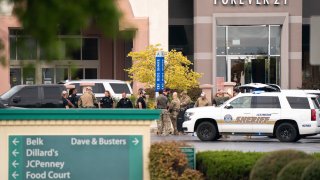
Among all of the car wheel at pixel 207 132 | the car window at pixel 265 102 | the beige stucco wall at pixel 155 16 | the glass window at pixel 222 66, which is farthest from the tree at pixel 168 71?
the car window at pixel 265 102

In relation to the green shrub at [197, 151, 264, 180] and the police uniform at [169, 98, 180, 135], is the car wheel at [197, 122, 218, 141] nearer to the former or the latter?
the police uniform at [169, 98, 180, 135]

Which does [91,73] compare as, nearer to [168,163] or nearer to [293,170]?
[168,163]

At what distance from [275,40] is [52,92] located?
73.8 feet

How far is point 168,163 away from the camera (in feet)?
42.2

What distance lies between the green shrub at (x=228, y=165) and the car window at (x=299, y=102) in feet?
57.4

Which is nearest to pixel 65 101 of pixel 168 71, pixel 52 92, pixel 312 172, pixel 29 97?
pixel 52 92

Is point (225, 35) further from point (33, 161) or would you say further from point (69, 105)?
point (33, 161)

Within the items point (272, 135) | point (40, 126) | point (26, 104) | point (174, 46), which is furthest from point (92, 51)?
point (40, 126)

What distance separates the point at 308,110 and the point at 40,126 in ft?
63.1

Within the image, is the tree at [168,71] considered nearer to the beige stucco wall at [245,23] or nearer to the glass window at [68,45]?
the beige stucco wall at [245,23]

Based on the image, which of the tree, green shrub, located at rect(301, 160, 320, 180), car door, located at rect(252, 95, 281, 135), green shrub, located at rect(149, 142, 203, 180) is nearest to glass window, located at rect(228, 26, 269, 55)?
the tree

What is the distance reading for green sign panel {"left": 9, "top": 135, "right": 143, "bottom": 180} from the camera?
42.3 ft

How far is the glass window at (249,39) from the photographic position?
54.2m

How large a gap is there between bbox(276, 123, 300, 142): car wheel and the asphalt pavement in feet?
0.81
